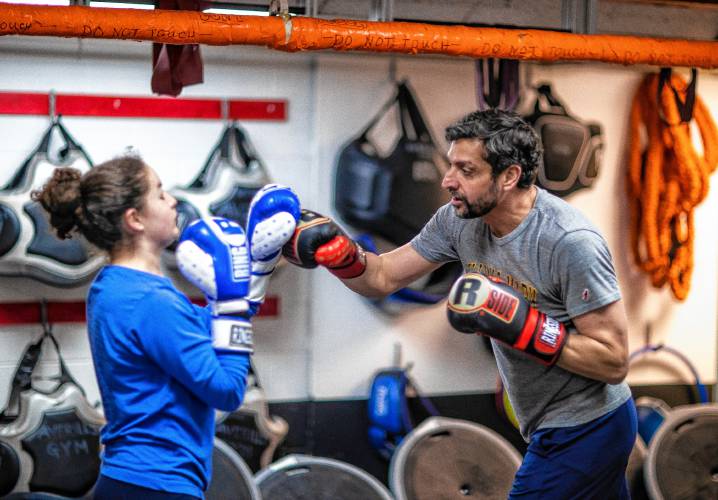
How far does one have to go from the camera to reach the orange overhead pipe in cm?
315

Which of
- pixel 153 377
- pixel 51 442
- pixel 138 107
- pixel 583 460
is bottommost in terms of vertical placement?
pixel 51 442

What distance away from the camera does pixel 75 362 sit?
13.4ft

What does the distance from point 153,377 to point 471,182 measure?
1.07 metres

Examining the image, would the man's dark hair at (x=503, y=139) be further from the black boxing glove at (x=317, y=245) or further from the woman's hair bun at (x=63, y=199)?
the woman's hair bun at (x=63, y=199)

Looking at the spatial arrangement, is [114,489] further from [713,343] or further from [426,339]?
[713,343]

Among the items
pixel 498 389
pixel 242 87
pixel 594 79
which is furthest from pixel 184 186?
pixel 594 79

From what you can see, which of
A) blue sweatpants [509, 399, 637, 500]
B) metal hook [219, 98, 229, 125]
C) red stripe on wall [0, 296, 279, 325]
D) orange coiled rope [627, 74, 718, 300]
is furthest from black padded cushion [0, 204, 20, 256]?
orange coiled rope [627, 74, 718, 300]

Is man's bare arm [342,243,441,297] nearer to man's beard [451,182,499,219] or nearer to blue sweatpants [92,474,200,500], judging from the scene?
man's beard [451,182,499,219]

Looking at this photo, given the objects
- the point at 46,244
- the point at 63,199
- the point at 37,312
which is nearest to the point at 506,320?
the point at 63,199

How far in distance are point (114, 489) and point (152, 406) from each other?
0.22 m

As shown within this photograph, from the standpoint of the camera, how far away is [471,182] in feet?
9.04

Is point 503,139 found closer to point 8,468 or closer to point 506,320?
point 506,320

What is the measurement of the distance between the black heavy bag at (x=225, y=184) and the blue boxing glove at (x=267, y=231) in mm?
1237

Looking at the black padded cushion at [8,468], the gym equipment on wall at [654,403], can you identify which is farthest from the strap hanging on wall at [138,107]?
the gym equipment on wall at [654,403]
